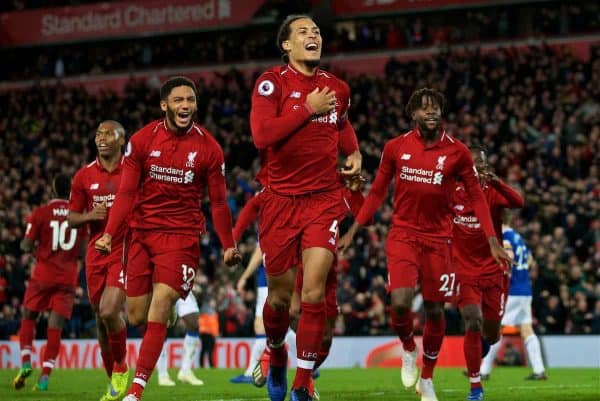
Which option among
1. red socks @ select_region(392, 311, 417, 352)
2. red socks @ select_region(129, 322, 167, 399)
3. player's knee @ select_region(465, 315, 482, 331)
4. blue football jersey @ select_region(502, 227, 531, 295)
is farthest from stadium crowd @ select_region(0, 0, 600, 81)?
red socks @ select_region(129, 322, 167, 399)

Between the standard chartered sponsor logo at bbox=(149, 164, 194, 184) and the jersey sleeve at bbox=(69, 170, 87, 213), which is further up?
the standard chartered sponsor logo at bbox=(149, 164, 194, 184)

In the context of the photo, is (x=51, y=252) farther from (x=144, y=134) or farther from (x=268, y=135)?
(x=268, y=135)

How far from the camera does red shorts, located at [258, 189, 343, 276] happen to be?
29.6 feet

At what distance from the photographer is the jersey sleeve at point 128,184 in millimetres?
10016

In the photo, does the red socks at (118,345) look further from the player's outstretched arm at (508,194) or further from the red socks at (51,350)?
the player's outstretched arm at (508,194)

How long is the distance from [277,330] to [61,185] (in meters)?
6.71

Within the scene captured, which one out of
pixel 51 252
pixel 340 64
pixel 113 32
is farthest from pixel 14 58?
pixel 51 252

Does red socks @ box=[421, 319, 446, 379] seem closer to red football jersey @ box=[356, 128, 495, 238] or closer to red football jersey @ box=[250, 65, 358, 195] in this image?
red football jersey @ box=[356, 128, 495, 238]

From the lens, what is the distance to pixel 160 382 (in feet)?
50.5

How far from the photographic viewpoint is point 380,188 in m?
11.2

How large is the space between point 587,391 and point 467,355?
1.67 meters

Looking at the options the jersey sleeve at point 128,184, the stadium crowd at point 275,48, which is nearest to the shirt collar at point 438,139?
the jersey sleeve at point 128,184

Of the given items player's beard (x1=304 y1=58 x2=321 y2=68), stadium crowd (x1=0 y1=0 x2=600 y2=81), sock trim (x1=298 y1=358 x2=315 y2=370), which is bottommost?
sock trim (x1=298 y1=358 x2=315 y2=370)

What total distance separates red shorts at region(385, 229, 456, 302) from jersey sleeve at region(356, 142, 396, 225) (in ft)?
1.20
